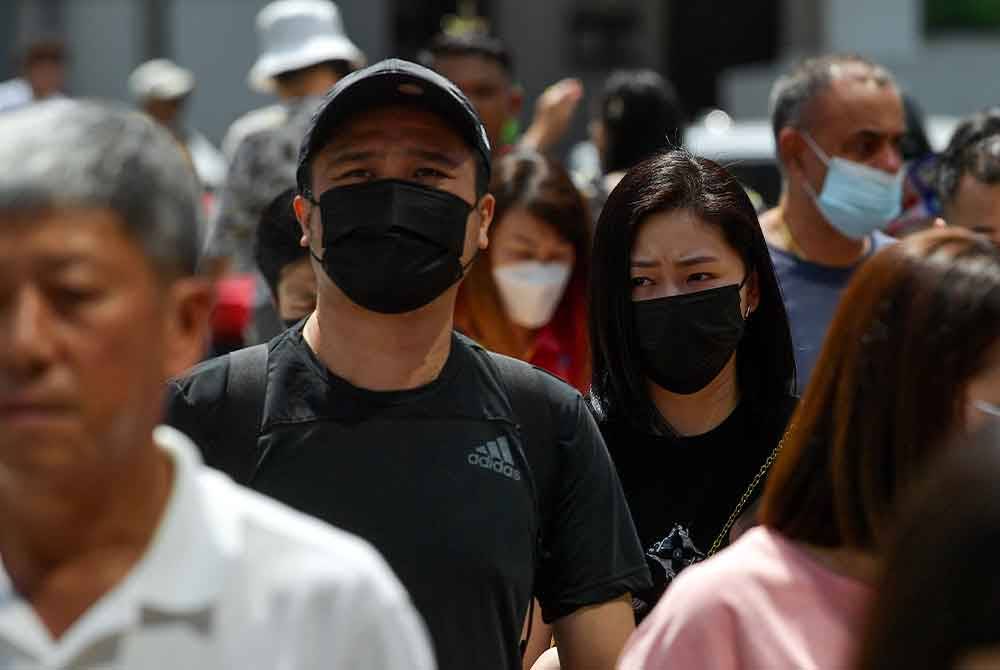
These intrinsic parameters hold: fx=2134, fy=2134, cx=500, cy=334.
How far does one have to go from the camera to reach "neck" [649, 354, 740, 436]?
14.5 ft

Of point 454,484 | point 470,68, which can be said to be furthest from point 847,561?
point 470,68

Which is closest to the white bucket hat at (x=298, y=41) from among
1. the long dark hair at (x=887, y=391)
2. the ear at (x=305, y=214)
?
the ear at (x=305, y=214)

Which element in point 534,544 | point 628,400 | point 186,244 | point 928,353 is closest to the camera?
point 186,244

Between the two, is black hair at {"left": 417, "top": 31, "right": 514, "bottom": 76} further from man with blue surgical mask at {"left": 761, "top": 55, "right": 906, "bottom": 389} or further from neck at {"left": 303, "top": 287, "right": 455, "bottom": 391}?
neck at {"left": 303, "top": 287, "right": 455, "bottom": 391}

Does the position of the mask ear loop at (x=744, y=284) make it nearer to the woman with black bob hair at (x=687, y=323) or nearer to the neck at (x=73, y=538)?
the woman with black bob hair at (x=687, y=323)

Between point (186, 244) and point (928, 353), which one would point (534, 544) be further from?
point (186, 244)

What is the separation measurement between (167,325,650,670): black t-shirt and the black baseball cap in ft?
1.26

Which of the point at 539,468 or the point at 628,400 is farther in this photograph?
the point at 628,400

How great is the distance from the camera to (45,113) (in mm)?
2338

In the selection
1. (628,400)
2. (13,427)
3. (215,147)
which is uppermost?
(13,427)

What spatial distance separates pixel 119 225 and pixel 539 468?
1.42 meters

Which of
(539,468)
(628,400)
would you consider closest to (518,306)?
(628,400)

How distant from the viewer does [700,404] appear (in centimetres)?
448

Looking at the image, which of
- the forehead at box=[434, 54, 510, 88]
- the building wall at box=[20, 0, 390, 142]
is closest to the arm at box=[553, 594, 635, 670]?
the forehead at box=[434, 54, 510, 88]
